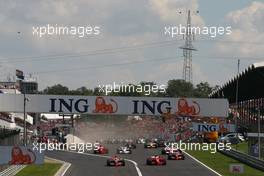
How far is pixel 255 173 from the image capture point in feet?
131

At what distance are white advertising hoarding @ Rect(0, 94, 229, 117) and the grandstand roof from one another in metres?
4.57

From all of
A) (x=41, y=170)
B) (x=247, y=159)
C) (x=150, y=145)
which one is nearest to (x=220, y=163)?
(x=247, y=159)

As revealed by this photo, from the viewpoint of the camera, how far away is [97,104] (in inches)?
2434

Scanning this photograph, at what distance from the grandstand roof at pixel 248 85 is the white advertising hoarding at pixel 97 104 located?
15.0 feet

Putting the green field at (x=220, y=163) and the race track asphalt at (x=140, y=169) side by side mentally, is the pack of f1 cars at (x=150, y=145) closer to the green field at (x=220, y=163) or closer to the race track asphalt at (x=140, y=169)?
the green field at (x=220, y=163)

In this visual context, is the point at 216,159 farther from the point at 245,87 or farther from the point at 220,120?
the point at 220,120

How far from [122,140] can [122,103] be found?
2872 centimetres

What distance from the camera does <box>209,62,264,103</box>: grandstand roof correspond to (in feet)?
165

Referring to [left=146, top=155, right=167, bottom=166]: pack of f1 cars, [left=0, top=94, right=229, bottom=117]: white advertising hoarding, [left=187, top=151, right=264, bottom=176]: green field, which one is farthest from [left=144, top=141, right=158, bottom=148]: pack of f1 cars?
[left=146, top=155, right=167, bottom=166]: pack of f1 cars

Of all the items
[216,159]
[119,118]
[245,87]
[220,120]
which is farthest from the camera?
[119,118]

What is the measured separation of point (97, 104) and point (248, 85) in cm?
1390

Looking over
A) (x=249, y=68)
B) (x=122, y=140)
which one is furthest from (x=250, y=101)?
(x=122, y=140)

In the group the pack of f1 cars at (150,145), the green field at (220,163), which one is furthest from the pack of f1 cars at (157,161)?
the pack of f1 cars at (150,145)
